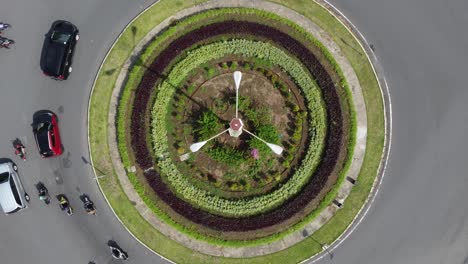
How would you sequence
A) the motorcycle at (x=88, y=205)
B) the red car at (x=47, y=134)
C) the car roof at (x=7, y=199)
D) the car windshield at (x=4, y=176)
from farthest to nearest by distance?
1. the motorcycle at (x=88, y=205)
2. the red car at (x=47, y=134)
3. the car windshield at (x=4, y=176)
4. the car roof at (x=7, y=199)

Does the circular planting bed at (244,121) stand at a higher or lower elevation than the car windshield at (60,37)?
lower

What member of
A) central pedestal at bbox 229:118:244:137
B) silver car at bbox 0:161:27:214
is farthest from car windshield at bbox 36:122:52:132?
central pedestal at bbox 229:118:244:137

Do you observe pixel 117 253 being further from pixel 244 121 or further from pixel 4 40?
pixel 4 40

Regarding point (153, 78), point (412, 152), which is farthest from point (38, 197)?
point (412, 152)

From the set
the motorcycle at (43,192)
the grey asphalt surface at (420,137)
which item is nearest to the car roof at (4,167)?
Answer: the motorcycle at (43,192)

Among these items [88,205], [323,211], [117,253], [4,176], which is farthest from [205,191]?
[4,176]

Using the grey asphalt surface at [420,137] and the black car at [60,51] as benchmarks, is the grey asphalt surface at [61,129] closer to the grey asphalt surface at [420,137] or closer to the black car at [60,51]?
the black car at [60,51]
